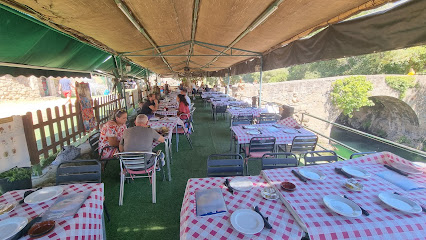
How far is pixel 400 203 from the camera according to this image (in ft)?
5.02

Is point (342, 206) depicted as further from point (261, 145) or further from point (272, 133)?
point (272, 133)

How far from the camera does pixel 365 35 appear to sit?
2.49 meters

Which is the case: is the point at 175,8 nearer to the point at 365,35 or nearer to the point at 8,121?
the point at 365,35

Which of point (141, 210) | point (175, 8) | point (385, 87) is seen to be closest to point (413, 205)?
point (141, 210)

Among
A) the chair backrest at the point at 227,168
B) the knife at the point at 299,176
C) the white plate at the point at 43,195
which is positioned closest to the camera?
the white plate at the point at 43,195

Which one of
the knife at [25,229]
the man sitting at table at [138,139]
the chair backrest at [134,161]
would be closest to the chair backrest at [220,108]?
the man sitting at table at [138,139]

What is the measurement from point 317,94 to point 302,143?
18.9 m

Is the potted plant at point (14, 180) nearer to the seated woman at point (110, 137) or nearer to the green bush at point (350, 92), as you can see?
the seated woman at point (110, 137)

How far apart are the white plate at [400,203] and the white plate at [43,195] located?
2928 millimetres

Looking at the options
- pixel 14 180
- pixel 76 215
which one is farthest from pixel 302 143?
pixel 14 180

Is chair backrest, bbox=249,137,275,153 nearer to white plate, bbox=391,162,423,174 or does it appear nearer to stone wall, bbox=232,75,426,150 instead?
white plate, bbox=391,162,423,174

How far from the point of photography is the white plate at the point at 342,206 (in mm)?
1414

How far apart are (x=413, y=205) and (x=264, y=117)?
4009mm

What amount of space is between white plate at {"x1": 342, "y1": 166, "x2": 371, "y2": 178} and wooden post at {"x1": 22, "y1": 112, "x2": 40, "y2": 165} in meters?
4.89
